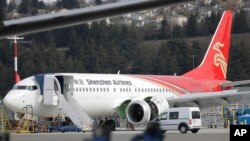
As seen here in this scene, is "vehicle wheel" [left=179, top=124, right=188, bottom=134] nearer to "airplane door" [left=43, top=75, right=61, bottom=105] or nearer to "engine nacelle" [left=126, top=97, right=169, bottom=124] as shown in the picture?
"engine nacelle" [left=126, top=97, right=169, bottom=124]

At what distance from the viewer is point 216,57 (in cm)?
4841

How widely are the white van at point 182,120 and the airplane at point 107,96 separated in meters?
2.42

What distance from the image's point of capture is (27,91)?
37.8 m

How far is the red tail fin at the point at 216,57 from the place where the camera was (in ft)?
158

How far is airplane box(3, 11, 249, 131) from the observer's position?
37531mm

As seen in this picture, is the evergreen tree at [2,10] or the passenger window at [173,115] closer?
the evergreen tree at [2,10]

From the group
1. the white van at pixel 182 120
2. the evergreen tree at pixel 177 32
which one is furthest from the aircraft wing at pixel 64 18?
the evergreen tree at pixel 177 32

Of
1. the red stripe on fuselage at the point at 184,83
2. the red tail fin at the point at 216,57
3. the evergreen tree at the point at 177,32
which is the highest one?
the evergreen tree at the point at 177,32

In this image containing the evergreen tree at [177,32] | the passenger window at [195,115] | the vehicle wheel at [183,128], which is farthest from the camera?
the evergreen tree at [177,32]

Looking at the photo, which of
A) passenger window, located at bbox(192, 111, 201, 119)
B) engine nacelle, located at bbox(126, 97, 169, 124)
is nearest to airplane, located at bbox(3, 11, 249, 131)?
engine nacelle, located at bbox(126, 97, 169, 124)

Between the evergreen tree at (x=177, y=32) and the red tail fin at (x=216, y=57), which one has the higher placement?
the evergreen tree at (x=177, y=32)

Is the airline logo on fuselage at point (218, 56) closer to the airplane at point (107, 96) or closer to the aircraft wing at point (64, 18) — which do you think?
the airplane at point (107, 96)

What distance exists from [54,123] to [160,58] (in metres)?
33.3

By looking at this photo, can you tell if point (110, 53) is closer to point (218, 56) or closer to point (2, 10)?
point (218, 56)
